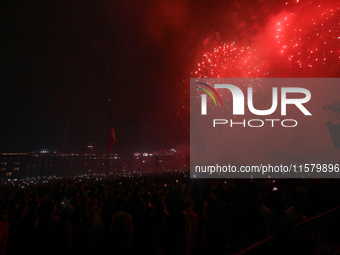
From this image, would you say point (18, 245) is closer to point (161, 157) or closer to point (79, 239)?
point (79, 239)

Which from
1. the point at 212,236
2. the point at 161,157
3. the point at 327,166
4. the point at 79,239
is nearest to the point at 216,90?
the point at 212,236

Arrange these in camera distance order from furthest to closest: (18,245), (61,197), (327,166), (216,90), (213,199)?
(327,166) < (216,90) < (61,197) < (213,199) < (18,245)

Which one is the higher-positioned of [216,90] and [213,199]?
[216,90]

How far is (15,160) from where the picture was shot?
400ft

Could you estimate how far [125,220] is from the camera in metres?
4.29

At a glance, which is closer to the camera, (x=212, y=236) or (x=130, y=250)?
(x=130, y=250)

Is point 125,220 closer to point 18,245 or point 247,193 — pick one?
point 18,245

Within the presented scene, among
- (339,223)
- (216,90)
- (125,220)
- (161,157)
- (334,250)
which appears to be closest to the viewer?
(125,220)

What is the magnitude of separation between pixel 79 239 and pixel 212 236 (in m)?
3.09

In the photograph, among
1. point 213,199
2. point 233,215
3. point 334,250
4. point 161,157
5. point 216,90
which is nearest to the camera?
point 334,250

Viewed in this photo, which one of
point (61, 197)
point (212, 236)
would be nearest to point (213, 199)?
point (212, 236)

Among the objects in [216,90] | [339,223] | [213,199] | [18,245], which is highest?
[216,90]

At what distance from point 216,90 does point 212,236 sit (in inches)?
515

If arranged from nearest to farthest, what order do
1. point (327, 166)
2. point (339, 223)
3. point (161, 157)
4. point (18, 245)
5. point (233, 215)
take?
point (339, 223), point (18, 245), point (233, 215), point (327, 166), point (161, 157)
